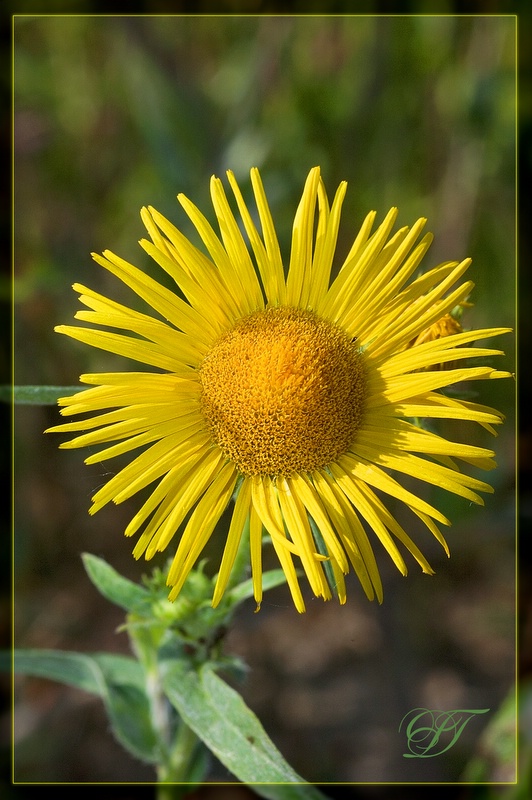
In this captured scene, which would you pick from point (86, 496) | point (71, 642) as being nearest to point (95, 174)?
point (86, 496)

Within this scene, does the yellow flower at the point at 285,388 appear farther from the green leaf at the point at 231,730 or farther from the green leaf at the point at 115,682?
the green leaf at the point at 115,682

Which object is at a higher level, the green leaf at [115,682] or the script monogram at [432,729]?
the green leaf at [115,682]

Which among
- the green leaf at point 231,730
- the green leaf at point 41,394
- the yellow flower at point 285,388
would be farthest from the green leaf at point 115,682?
the green leaf at point 41,394

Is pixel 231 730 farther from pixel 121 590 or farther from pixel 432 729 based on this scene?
pixel 432 729

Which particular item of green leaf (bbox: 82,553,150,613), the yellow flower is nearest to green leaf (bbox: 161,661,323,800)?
green leaf (bbox: 82,553,150,613)

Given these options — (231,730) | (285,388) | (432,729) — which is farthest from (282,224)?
(231,730)

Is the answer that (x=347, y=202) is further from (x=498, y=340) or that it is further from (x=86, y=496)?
(x=86, y=496)

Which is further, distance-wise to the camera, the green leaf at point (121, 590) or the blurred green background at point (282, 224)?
the blurred green background at point (282, 224)
